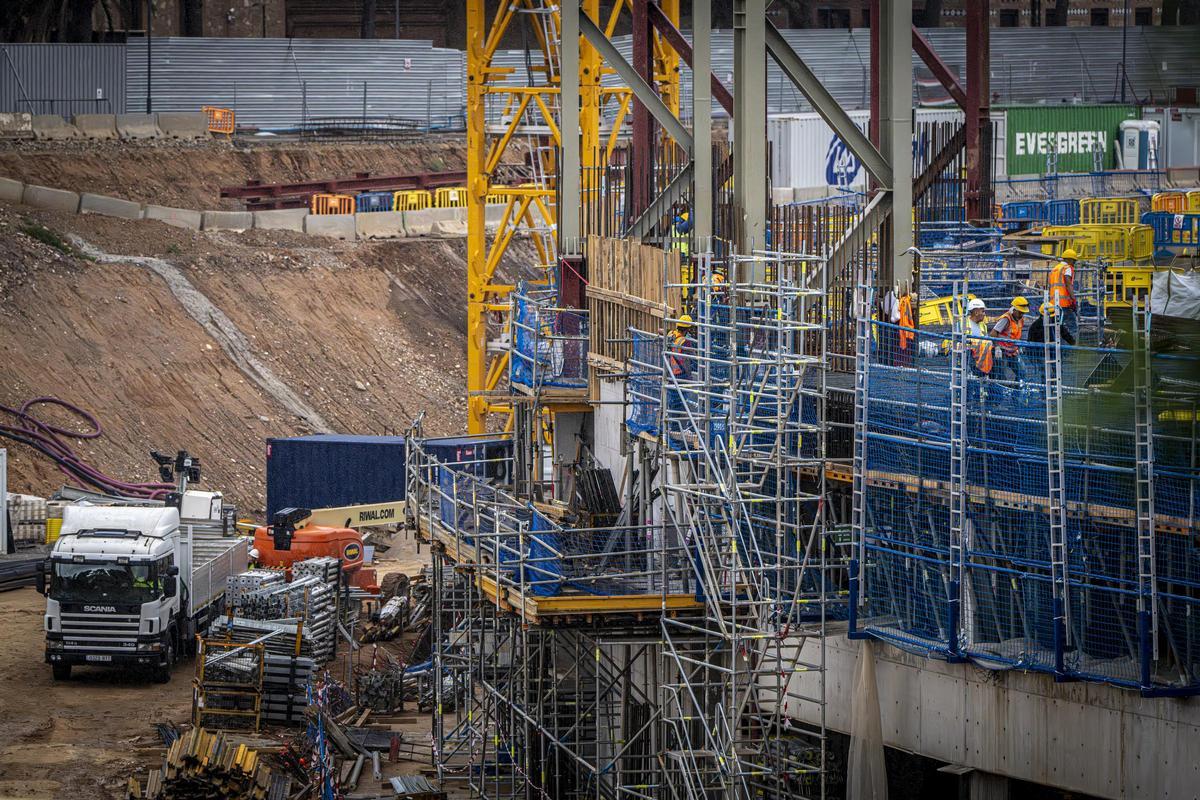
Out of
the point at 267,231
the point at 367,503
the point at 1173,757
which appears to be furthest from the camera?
the point at 267,231

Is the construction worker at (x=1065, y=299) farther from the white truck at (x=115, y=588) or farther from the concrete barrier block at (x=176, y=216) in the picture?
the concrete barrier block at (x=176, y=216)

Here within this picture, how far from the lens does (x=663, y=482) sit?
21188 millimetres

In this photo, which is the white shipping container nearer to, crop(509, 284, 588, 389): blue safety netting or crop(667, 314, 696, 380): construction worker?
crop(509, 284, 588, 389): blue safety netting

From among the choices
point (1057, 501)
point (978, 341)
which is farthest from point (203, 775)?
point (1057, 501)

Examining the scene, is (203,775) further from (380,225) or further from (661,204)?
(380,225)

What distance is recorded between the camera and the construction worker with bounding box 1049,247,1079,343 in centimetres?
2202

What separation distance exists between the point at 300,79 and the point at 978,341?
6199 centimetres

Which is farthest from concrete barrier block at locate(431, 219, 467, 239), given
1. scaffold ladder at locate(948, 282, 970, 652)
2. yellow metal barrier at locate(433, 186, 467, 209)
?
scaffold ladder at locate(948, 282, 970, 652)

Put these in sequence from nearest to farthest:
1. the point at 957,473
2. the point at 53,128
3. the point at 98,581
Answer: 1. the point at 957,473
2. the point at 98,581
3. the point at 53,128

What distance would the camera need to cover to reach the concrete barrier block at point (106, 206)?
197ft

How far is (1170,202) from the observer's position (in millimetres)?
48562

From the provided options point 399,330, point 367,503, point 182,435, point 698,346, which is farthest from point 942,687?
point 399,330

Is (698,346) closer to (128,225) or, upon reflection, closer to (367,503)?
(367,503)

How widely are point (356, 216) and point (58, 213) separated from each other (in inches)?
428
